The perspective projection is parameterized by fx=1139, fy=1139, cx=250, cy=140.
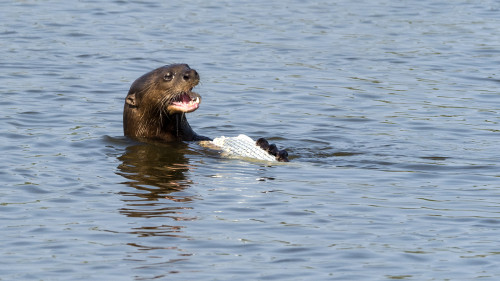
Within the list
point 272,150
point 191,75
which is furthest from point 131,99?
point 272,150

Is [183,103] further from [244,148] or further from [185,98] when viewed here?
[244,148]

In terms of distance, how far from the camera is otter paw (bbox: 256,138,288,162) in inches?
400

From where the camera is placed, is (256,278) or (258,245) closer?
(256,278)

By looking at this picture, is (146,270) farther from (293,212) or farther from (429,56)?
(429,56)

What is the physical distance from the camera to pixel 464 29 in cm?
1862

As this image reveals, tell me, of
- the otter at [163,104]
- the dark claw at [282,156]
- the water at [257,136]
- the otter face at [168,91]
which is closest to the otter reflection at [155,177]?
the water at [257,136]

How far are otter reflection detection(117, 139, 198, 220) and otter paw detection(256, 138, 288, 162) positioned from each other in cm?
72

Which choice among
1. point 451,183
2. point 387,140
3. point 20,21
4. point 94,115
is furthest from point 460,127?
point 20,21

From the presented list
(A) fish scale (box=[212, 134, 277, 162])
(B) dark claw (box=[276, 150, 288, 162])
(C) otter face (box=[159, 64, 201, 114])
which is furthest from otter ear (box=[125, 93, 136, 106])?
(B) dark claw (box=[276, 150, 288, 162])

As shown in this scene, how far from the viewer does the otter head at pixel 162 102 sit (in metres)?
10.6

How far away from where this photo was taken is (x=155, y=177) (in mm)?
9961

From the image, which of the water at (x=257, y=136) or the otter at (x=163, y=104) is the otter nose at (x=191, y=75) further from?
the water at (x=257, y=136)

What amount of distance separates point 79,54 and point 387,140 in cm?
623

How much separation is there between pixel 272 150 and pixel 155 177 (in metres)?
1.09
